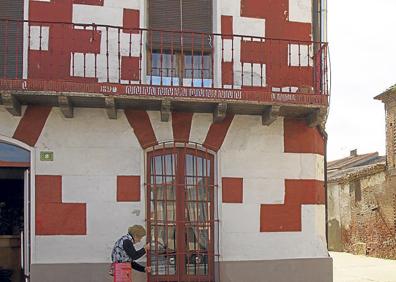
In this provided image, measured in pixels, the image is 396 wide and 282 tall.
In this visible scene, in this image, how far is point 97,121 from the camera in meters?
9.73

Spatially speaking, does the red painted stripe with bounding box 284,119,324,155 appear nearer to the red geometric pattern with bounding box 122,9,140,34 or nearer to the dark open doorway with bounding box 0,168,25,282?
the red geometric pattern with bounding box 122,9,140,34

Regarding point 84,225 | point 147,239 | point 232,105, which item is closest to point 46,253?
point 84,225

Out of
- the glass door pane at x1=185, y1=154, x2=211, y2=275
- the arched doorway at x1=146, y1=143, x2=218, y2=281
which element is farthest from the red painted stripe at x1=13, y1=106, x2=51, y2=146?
the glass door pane at x1=185, y1=154, x2=211, y2=275

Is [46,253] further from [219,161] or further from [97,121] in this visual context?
[219,161]

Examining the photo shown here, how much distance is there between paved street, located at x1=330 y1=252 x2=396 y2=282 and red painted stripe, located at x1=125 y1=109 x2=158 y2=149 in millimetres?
8294

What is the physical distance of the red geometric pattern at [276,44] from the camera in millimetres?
10320

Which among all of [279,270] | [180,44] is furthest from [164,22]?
[279,270]

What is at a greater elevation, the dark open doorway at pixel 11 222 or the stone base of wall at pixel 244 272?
the dark open doorway at pixel 11 222

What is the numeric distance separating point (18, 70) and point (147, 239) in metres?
3.38

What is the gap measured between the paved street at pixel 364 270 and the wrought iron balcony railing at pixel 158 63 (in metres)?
7.68

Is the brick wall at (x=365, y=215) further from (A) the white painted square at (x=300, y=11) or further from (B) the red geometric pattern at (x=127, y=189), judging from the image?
(B) the red geometric pattern at (x=127, y=189)

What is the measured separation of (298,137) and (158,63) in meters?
2.67

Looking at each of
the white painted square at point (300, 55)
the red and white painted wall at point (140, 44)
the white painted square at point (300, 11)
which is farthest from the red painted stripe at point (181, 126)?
the white painted square at point (300, 11)

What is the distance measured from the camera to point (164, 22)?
1027 centimetres
